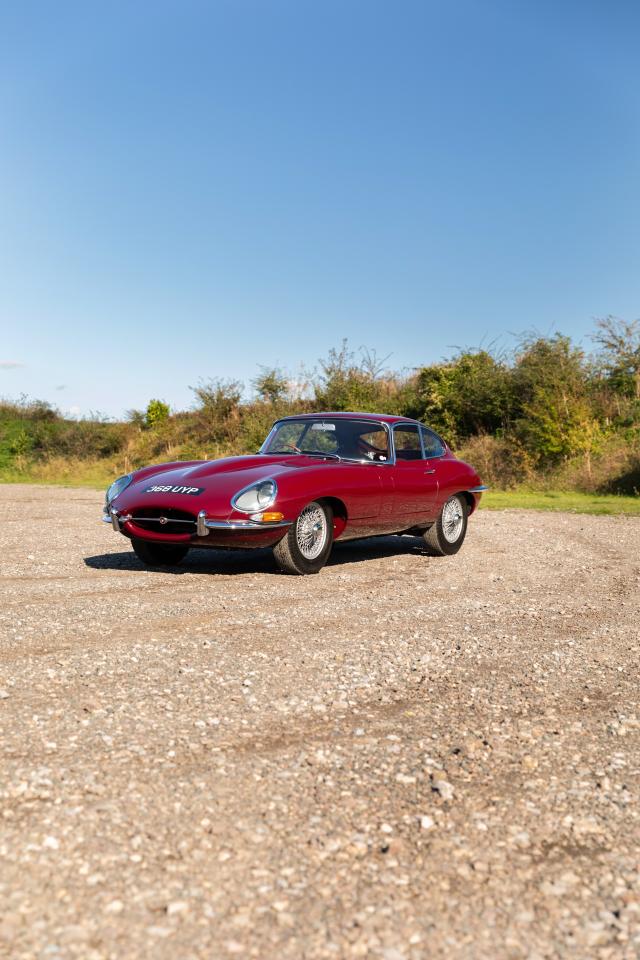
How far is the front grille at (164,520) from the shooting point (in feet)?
26.9

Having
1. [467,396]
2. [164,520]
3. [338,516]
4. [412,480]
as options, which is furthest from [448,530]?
[467,396]

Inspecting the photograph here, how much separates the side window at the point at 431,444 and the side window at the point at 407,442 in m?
0.14

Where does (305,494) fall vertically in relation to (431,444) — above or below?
below

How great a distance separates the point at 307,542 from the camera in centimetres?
860

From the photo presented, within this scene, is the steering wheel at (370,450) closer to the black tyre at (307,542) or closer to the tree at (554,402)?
the black tyre at (307,542)

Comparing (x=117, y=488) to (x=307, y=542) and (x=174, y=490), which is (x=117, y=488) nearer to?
(x=174, y=490)

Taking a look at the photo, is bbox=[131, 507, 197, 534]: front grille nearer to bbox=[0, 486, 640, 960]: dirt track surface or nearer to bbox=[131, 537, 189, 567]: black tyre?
bbox=[131, 537, 189, 567]: black tyre

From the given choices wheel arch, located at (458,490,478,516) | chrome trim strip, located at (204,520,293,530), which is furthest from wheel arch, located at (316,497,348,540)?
wheel arch, located at (458,490,478,516)

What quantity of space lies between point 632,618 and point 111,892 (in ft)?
17.2

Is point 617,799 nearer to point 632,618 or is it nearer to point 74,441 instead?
point 632,618

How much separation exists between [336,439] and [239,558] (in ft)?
5.85

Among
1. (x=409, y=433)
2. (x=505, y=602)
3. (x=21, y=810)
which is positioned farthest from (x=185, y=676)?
(x=409, y=433)

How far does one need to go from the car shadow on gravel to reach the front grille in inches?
25.4

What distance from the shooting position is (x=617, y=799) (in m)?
3.25
